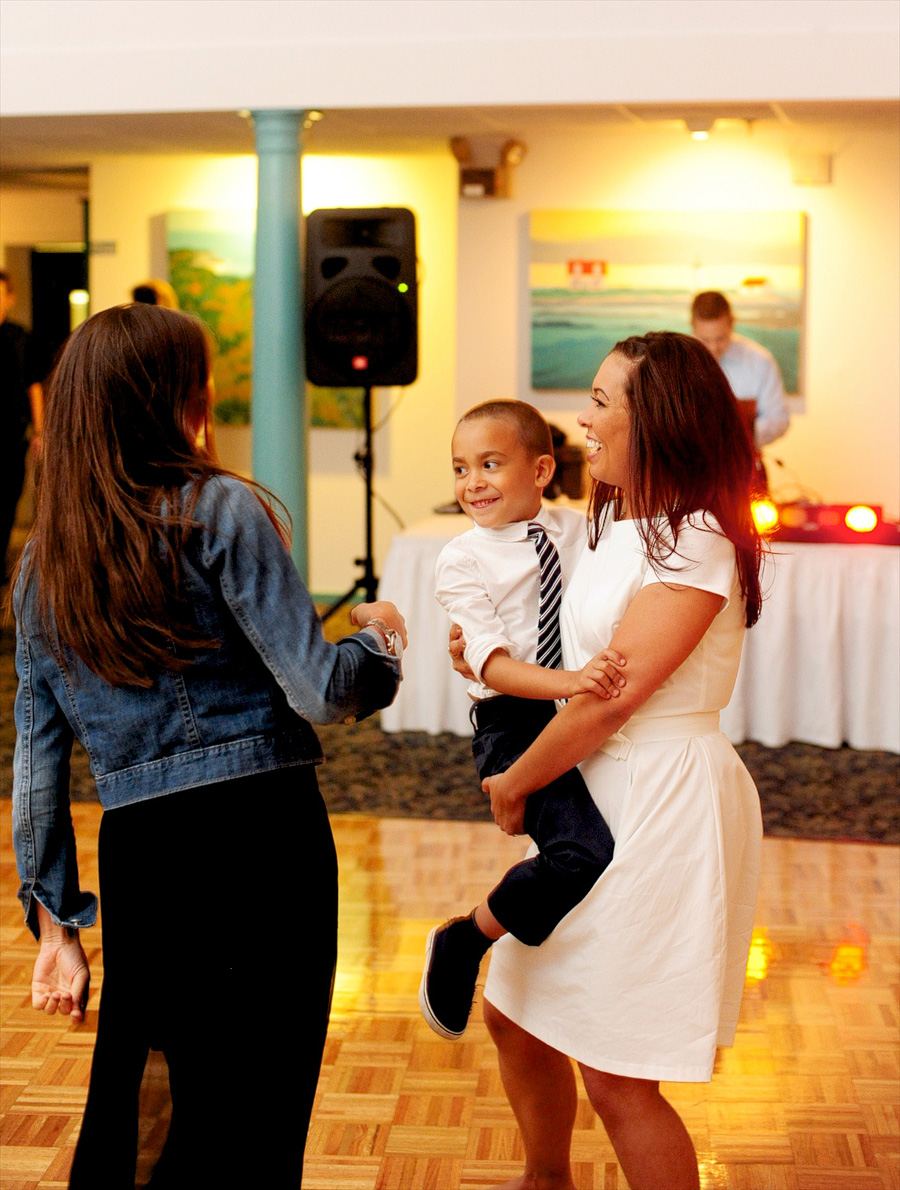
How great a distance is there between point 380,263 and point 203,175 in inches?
114

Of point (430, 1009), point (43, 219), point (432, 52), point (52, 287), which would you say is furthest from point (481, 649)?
point (52, 287)

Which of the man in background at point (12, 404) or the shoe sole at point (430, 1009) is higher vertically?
the man in background at point (12, 404)

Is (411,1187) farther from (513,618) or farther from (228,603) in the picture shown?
(228,603)

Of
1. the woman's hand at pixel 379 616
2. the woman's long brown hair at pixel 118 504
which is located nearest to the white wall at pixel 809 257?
the woman's hand at pixel 379 616

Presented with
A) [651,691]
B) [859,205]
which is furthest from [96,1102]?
[859,205]

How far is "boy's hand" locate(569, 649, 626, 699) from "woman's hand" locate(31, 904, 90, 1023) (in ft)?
2.15

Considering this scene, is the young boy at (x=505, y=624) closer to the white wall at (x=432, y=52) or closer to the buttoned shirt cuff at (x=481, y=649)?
the buttoned shirt cuff at (x=481, y=649)

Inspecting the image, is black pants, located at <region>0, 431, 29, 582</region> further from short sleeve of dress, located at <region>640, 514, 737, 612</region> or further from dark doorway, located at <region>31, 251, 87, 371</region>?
short sleeve of dress, located at <region>640, 514, 737, 612</region>

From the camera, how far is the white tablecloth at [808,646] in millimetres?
4738

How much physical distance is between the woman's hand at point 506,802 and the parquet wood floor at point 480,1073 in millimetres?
516

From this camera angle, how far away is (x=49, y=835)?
150 centimetres

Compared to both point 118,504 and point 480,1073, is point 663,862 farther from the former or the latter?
point 480,1073

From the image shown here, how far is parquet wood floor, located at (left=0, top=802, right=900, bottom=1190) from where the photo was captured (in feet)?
7.22

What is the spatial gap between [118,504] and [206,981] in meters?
0.53
